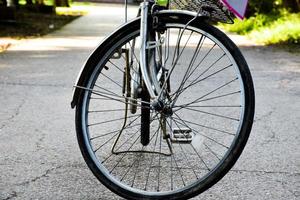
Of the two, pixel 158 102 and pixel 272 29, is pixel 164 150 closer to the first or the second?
pixel 158 102

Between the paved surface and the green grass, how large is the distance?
4.61 metres

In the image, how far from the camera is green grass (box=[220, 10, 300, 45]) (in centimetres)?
1287

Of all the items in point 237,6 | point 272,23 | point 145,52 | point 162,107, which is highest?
point 237,6

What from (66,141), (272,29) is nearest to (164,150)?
(66,141)

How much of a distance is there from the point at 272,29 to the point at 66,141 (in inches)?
469

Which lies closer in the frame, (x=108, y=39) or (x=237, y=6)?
(x=237, y=6)

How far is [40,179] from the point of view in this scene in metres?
3.40

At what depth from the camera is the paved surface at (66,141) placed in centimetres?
327

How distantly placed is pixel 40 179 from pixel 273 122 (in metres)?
2.42

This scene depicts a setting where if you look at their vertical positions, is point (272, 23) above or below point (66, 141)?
below

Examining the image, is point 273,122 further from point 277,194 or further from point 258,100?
point 277,194

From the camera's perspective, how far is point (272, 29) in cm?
1534

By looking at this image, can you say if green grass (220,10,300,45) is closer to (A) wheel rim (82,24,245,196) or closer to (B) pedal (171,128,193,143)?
(A) wheel rim (82,24,245,196)

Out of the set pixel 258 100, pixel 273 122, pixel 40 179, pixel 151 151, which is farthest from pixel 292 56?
pixel 40 179
